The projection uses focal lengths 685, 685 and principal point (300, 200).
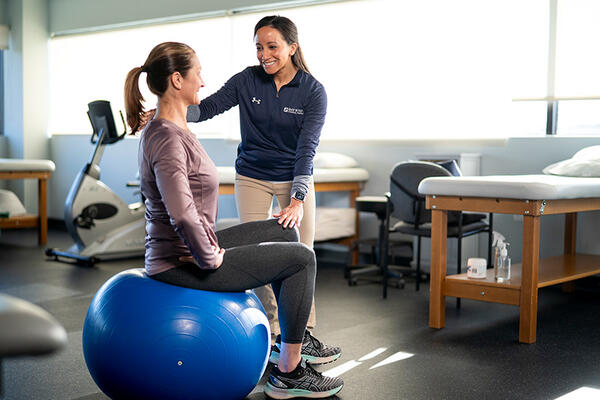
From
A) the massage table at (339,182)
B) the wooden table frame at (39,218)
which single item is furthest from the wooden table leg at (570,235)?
the wooden table frame at (39,218)

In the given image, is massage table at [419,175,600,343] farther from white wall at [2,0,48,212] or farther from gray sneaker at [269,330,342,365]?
white wall at [2,0,48,212]

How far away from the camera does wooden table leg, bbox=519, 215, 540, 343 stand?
2953 millimetres

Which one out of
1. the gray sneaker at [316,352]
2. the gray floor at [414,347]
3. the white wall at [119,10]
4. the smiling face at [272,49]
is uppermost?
the white wall at [119,10]

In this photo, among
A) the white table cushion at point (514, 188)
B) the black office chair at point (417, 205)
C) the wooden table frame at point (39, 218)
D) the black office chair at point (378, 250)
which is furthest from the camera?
the wooden table frame at point (39, 218)

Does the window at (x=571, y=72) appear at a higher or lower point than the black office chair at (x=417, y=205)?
higher

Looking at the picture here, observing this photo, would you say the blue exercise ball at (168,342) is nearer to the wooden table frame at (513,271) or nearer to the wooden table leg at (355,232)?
the wooden table frame at (513,271)

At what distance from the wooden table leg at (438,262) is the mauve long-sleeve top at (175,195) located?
149cm

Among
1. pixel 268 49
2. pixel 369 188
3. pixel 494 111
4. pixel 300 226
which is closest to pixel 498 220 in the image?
pixel 494 111

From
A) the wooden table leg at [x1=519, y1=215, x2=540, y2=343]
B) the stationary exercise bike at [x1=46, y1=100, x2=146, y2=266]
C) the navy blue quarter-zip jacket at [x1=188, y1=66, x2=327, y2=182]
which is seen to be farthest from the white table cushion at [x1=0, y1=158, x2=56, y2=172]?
the wooden table leg at [x1=519, y1=215, x2=540, y2=343]

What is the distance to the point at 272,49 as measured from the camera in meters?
2.44

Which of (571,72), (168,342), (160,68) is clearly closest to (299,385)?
(168,342)

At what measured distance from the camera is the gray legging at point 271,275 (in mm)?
1964

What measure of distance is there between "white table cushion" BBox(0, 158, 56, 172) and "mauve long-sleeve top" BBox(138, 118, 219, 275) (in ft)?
14.7

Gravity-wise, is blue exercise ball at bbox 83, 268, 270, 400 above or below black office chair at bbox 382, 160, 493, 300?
below
